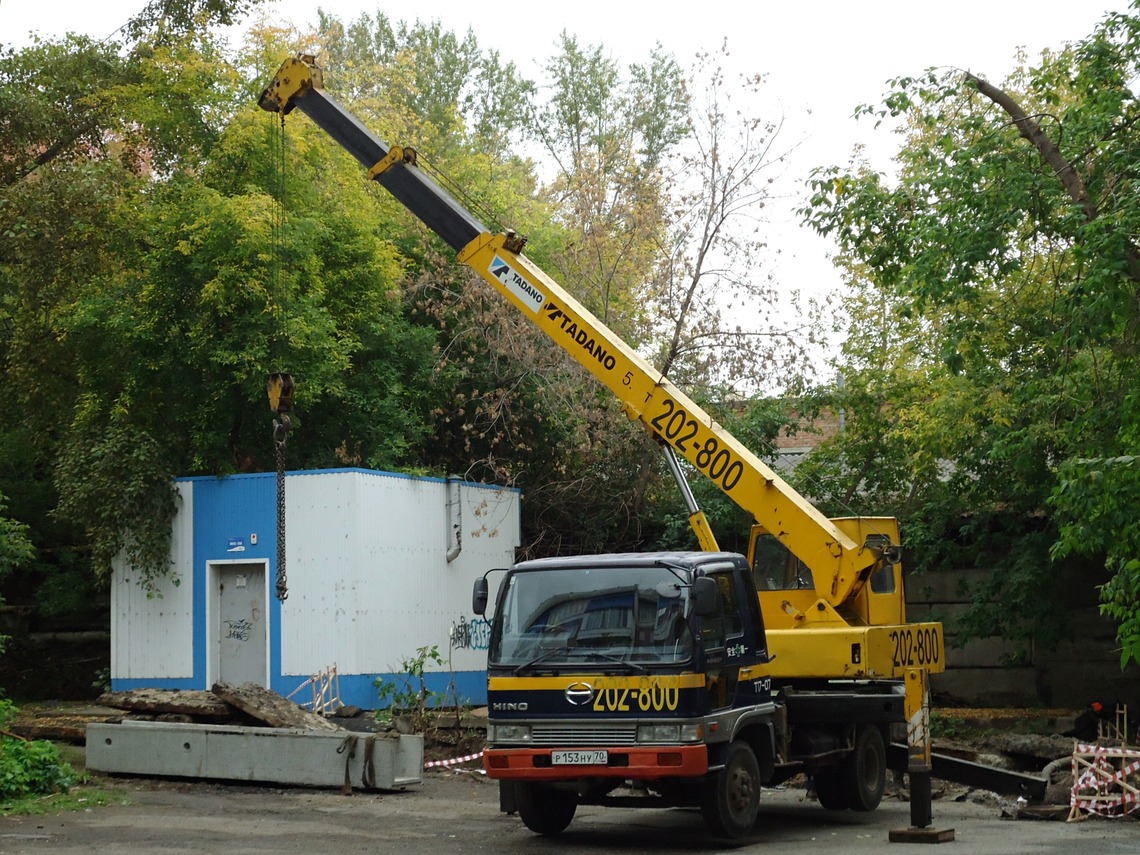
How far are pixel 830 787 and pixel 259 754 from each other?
6.22m

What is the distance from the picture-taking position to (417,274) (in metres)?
27.0

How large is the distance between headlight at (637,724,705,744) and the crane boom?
3.13m

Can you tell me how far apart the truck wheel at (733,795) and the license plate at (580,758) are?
3.18 ft

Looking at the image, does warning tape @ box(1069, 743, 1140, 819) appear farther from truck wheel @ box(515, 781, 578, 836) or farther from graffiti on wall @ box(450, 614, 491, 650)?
graffiti on wall @ box(450, 614, 491, 650)

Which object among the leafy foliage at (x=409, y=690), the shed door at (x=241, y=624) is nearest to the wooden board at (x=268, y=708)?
the leafy foliage at (x=409, y=690)

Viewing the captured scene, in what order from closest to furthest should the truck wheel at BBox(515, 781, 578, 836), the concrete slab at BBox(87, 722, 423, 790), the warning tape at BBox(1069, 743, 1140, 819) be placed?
the truck wheel at BBox(515, 781, 578, 836) < the warning tape at BBox(1069, 743, 1140, 819) < the concrete slab at BBox(87, 722, 423, 790)

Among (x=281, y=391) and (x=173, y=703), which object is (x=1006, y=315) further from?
(x=173, y=703)

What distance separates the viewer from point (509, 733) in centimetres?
1122

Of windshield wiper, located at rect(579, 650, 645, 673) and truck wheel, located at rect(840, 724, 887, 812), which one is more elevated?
windshield wiper, located at rect(579, 650, 645, 673)

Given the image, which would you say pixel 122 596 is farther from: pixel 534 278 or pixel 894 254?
pixel 894 254

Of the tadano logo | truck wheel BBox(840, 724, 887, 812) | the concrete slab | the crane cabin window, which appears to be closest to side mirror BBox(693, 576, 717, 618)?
the crane cabin window

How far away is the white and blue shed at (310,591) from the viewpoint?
20.5 m

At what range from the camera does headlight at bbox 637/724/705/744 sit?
10.8m

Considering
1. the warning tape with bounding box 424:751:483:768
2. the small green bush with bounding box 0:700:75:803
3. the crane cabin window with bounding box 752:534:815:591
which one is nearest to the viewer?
the small green bush with bounding box 0:700:75:803
